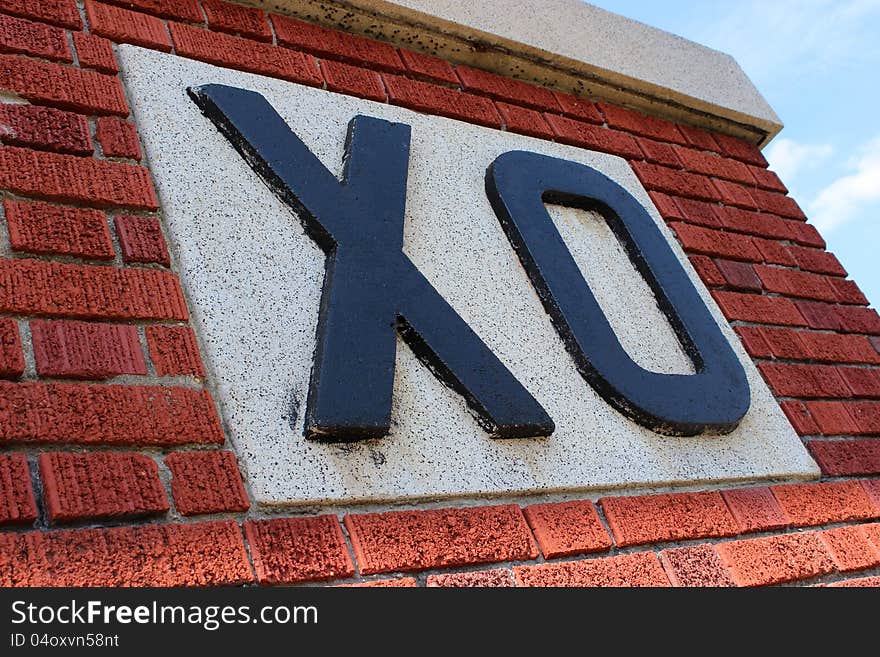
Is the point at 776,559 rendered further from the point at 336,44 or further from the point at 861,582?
the point at 336,44

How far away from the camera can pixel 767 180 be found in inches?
86.8

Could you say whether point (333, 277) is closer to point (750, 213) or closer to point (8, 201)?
point (8, 201)

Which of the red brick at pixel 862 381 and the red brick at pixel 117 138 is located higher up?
the red brick at pixel 117 138

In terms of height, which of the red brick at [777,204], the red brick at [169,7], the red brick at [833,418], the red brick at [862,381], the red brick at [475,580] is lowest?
the red brick at [475,580]

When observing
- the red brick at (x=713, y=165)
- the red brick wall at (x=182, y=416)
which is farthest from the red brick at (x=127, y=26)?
the red brick at (x=713, y=165)

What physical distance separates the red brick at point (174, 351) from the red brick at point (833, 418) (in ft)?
4.23

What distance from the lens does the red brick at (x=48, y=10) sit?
122 cm

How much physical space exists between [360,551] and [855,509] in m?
1.07

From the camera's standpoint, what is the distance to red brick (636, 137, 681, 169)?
1957 mm

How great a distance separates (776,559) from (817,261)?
3.38 ft

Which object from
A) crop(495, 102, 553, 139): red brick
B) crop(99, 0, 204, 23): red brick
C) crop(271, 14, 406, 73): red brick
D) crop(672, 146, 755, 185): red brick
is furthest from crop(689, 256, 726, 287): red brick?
crop(99, 0, 204, 23): red brick

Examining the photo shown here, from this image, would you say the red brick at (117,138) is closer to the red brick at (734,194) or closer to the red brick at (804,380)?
the red brick at (804,380)

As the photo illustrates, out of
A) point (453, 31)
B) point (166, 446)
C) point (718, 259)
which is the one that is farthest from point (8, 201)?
point (718, 259)

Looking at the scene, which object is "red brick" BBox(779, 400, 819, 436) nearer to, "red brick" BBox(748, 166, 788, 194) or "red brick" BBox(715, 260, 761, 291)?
"red brick" BBox(715, 260, 761, 291)
